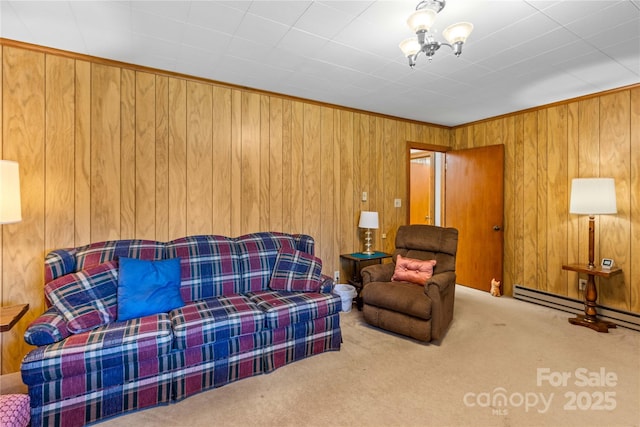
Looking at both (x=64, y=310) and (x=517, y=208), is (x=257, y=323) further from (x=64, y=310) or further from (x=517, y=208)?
(x=517, y=208)

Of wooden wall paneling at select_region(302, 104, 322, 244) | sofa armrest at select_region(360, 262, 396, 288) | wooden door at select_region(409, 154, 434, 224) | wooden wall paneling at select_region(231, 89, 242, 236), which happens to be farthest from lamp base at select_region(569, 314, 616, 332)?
wooden wall paneling at select_region(231, 89, 242, 236)

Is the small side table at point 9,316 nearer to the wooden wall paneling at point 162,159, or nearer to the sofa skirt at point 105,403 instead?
the sofa skirt at point 105,403

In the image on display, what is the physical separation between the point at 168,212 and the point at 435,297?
2.55 metres

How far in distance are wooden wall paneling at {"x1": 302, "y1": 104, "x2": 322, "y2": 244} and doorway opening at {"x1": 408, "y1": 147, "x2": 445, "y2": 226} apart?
2.29 metres

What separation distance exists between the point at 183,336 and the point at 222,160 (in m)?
1.79

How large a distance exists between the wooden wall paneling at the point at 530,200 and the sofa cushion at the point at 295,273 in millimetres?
2967

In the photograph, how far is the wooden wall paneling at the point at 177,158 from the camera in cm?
299

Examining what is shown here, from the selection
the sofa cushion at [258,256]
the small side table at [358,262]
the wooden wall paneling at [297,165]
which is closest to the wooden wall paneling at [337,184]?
the small side table at [358,262]

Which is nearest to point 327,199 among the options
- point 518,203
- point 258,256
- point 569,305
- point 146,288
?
point 258,256

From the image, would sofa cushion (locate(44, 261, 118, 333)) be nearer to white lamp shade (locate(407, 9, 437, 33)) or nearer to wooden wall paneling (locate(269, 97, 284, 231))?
wooden wall paneling (locate(269, 97, 284, 231))

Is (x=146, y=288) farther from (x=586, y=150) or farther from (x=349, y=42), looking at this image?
(x=586, y=150)

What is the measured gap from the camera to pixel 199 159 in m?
3.13

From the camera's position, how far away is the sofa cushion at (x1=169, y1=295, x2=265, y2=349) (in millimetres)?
2075

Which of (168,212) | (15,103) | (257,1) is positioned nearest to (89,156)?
(15,103)
